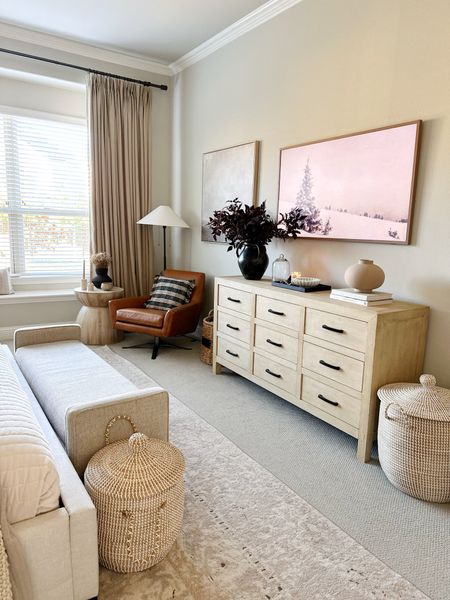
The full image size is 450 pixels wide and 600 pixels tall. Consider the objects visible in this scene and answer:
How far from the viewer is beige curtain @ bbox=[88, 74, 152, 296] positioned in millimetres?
4477

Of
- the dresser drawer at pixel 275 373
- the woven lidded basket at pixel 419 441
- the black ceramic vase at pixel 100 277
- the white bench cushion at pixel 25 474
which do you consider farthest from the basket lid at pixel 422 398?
the black ceramic vase at pixel 100 277

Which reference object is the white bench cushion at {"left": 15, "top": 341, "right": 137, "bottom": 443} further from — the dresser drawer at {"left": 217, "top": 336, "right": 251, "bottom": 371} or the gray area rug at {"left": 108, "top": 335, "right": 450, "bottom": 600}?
the dresser drawer at {"left": 217, "top": 336, "right": 251, "bottom": 371}

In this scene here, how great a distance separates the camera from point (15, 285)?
4691mm

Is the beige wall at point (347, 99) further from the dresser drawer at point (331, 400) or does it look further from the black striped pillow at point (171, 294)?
the dresser drawer at point (331, 400)

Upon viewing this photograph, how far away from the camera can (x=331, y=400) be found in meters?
2.48

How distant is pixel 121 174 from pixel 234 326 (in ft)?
8.11

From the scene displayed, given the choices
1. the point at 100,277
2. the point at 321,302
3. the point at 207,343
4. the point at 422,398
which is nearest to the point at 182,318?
the point at 207,343

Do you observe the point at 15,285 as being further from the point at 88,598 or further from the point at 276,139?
the point at 88,598

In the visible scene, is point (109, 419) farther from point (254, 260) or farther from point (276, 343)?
point (254, 260)

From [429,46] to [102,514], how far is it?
287 cm

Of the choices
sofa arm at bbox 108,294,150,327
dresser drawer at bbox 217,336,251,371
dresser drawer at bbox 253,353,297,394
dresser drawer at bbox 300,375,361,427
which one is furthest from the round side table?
dresser drawer at bbox 300,375,361,427

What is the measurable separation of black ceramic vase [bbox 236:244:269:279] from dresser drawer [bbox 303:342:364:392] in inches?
34.8

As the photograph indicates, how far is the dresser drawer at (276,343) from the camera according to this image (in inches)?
108

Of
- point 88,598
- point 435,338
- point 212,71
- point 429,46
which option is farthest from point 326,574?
point 212,71
